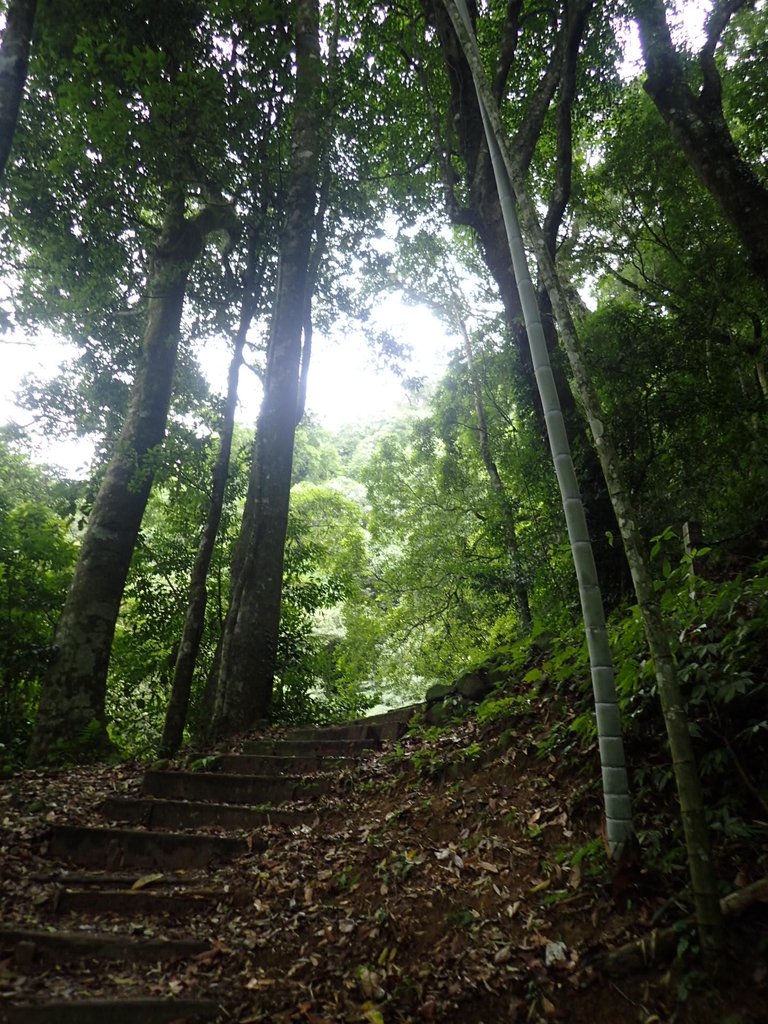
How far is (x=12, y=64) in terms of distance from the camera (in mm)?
5418

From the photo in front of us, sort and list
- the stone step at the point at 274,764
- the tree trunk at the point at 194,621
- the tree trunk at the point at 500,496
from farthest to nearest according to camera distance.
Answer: the tree trunk at the point at 500,496, the tree trunk at the point at 194,621, the stone step at the point at 274,764

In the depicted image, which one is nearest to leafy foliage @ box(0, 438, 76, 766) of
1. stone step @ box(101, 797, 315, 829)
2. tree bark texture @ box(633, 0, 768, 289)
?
stone step @ box(101, 797, 315, 829)

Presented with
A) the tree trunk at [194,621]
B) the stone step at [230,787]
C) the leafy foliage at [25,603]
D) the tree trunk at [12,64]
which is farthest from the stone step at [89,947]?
the tree trunk at [12,64]

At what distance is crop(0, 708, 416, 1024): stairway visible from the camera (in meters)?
2.63

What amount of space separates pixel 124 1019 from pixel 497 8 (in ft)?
43.4

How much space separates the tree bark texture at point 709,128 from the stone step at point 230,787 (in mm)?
6447

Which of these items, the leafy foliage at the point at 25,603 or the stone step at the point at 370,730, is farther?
the leafy foliage at the point at 25,603

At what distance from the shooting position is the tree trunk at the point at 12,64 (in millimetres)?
5316

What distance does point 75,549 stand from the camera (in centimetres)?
876

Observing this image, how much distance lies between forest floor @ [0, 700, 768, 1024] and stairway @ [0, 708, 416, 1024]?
0.03 metres

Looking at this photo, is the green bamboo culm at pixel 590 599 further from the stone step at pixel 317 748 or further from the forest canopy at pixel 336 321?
the stone step at pixel 317 748

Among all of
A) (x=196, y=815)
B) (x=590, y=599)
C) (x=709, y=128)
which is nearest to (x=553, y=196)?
(x=709, y=128)

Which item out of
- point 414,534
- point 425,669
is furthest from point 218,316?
point 425,669

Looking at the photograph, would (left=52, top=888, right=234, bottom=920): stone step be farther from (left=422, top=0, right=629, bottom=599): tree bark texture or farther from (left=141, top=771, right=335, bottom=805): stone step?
(left=422, top=0, right=629, bottom=599): tree bark texture
